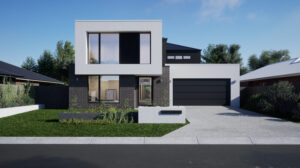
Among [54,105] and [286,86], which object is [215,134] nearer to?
[286,86]

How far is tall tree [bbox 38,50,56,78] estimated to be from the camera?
34.8m

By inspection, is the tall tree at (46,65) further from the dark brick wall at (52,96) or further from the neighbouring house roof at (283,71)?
the neighbouring house roof at (283,71)

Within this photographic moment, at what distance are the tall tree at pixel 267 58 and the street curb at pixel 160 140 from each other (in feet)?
160

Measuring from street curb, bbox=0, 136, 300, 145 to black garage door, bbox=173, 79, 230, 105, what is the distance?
10998 mm

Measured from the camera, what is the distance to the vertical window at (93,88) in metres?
14.2

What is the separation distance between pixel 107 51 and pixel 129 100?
3.82 meters

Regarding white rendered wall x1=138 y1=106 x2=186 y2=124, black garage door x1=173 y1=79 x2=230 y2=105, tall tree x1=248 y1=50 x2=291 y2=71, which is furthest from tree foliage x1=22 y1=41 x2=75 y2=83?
tall tree x1=248 y1=50 x2=291 y2=71

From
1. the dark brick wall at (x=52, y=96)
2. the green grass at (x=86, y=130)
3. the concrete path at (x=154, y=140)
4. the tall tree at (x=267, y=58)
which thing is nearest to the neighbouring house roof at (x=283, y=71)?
the concrete path at (x=154, y=140)

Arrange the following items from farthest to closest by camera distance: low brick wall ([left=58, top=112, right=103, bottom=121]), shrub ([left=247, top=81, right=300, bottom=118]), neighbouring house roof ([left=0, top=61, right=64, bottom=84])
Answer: neighbouring house roof ([left=0, top=61, right=64, bottom=84]) → shrub ([left=247, top=81, right=300, bottom=118]) → low brick wall ([left=58, top=112, right=103, bottom=121])

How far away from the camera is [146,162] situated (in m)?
4.66

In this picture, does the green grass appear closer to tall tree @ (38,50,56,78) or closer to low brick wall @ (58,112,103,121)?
low brick wall @ (58,112,103,121)

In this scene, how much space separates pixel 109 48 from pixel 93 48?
1162 millimetres

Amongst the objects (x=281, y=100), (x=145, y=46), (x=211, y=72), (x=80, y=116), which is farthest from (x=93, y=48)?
(x=281, y=100)

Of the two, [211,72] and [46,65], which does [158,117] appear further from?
[46,65]
